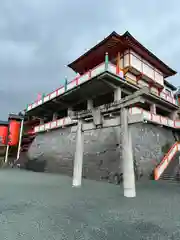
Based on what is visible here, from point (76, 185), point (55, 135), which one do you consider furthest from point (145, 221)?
point (55, 135)

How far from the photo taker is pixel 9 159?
25.6 m

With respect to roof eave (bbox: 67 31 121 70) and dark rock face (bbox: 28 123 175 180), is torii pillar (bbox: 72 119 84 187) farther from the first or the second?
roof eave (bbox: 67 31 121 70)

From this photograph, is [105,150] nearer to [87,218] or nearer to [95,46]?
[87,218]

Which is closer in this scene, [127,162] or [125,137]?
[127,162]

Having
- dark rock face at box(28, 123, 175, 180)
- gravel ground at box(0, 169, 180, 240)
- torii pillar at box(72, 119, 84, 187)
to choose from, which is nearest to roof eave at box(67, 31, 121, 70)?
dark rock face at box(28, 123, 175, 180)

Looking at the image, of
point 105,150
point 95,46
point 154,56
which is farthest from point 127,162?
point 154,56

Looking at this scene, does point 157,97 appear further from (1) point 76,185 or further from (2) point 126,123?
(1) point 76,185

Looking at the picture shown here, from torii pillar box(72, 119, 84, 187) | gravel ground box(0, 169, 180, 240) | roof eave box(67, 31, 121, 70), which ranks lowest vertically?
gravel ground box(0, 169, 180, 240)

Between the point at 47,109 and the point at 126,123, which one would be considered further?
the point at 47,109

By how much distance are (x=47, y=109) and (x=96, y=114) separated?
1259 centimetres

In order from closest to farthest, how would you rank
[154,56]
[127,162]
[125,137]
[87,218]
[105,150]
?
[87,218] → [127,162] → [125,137] → [105,150] → [154,56]

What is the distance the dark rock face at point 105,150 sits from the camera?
1145cm

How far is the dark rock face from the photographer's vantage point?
11.5m

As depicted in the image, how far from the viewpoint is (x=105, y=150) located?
475 inches
